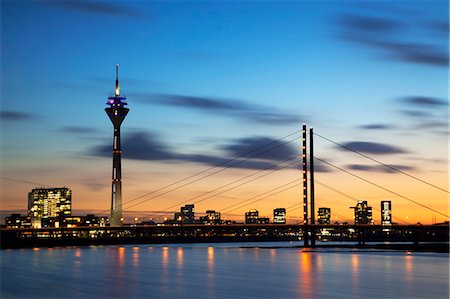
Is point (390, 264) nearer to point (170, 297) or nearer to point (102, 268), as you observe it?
point (102, 268)

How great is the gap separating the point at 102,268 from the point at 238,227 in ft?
107

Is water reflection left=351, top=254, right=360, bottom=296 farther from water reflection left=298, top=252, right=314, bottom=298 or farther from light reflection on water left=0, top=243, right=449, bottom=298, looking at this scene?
water reflection left=298, top=252, right=314, bottom=298

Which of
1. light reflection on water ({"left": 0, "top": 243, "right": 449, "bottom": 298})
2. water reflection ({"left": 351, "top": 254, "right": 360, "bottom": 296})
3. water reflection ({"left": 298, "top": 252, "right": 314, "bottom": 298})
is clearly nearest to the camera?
water reflection ({"left": 298, "top": 252, "right": 314, "bottom": 298})

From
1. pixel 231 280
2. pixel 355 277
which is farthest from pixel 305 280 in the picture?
pixel 231 280

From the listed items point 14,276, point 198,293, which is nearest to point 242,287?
point 198,293

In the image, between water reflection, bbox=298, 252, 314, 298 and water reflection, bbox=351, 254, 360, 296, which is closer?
water reflection, bbox=298, 252, 314, 298

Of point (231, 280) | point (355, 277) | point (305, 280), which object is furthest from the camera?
point (355, 277)

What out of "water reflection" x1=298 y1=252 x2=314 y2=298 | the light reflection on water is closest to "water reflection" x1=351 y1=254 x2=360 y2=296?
the light reflection on water

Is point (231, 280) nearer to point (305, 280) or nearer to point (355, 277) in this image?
point (305, 280)

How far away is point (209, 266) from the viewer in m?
72.2

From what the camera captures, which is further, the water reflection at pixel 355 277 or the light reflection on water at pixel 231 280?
the water reflection at pixel 355 277

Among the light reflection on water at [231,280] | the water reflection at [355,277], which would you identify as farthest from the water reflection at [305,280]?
the water reflection at [355,277]

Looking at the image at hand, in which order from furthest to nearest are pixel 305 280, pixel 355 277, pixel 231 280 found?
pixel 355 277, pixel 231 280, pixel 305 280

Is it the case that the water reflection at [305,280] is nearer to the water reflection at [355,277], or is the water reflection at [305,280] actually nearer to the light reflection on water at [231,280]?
the light reflection on water at [231,280]
